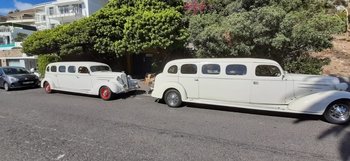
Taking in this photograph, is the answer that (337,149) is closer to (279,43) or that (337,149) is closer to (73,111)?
(279,43)

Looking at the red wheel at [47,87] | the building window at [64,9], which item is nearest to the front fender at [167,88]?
the red wheel at [47,87]

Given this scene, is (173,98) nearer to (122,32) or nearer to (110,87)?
(110,87)

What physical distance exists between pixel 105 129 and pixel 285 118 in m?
5.11

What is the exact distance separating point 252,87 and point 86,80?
7.37 m

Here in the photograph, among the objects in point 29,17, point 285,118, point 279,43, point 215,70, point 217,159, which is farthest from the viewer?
point 29,17

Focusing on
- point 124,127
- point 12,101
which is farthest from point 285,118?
point 12,101

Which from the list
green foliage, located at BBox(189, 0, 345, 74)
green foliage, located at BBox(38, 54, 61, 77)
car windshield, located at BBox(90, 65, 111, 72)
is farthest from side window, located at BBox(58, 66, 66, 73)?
green foliage, located at BBox(189, 0, 345, 74)

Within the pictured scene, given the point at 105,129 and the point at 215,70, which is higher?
the point at 215,70

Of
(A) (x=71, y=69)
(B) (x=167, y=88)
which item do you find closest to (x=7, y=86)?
(A) (x=71, y=69)

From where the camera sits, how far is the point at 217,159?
14.6 ft

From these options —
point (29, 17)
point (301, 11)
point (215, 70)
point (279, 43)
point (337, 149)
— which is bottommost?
point (337, 149)

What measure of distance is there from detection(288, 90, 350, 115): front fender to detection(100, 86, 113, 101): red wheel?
7130mm

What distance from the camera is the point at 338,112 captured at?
650 centimetres

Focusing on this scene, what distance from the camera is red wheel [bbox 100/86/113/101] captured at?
10414mm
